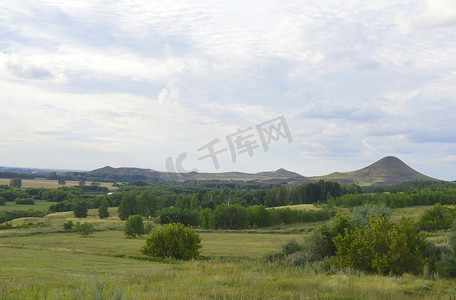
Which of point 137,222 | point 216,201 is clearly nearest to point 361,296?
point 137,222

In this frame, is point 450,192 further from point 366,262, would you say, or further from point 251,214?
point 366,262

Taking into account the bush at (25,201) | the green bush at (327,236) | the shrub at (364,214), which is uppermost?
the shrub at (364,214)

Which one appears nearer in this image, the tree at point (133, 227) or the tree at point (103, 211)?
the tree at point (133, 227)

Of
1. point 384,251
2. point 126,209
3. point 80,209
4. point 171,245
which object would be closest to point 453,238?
point 384,251

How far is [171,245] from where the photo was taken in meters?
36.6

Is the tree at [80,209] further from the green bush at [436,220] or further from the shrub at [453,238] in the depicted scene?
the shrub at [453,238]

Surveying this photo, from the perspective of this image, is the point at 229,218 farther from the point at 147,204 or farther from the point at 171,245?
the point at 171,245

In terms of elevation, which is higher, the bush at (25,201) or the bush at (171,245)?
the bush at (171,245)

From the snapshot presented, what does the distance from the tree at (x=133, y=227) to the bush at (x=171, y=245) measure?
3495 centimetres

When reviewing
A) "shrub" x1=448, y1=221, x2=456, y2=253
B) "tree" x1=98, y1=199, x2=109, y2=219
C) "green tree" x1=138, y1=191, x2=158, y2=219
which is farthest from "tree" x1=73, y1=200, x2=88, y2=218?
"shrub" x1=448, y1=221, x2=456, y2=253

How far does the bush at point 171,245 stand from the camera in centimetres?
Answer: 3666

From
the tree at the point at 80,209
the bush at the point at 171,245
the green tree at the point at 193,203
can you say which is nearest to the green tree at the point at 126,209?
the tree at the point at 80,209

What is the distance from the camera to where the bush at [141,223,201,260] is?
120 feet

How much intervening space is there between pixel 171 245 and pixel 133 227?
36.9m
